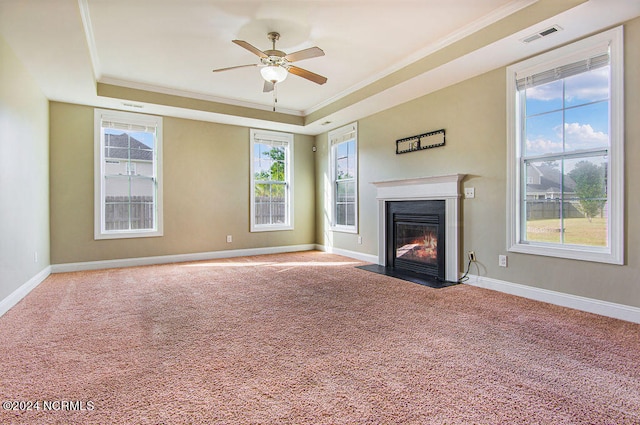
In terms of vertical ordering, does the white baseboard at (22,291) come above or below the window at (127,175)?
below

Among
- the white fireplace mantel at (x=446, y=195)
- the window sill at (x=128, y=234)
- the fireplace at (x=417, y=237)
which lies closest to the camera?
the white fireplace mantel at (x=446, y=195)

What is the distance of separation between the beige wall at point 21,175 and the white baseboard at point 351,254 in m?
4.57

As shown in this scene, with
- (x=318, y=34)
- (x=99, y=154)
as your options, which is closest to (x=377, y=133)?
(x=318, y=34)

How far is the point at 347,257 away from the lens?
6.14 metres

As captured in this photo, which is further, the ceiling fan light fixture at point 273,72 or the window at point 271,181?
the window at point 271,181

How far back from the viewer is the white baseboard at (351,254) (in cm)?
564

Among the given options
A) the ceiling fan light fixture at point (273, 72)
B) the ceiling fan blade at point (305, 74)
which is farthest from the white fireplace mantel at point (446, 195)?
the ceiling fan light fixture at point (273, 72)

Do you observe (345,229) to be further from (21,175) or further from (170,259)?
(21,175)

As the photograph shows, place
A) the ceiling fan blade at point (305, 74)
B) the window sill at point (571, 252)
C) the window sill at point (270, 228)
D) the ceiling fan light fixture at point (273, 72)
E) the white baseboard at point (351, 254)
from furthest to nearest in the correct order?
1. the window sill at point (270, 228)
2. the white baseboard at point (351, 254)
3. the ceiling fan blade at point (305, 74)
4. the ceiling fan light fixture at point (273, 72)
5. the window sill at point (571, 252)

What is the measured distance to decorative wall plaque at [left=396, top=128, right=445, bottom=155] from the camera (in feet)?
14.5

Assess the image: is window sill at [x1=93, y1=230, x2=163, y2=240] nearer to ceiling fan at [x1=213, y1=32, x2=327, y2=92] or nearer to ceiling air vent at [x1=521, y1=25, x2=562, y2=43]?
ceiling fan at [x1=213, y1=32, x2=327, y2=92]

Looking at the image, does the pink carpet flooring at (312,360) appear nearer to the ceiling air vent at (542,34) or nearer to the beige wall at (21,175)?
the beige wall at (21,175)

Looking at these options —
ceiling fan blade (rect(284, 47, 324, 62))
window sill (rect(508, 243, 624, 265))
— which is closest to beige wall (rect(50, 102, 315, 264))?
ceiling fan blade (rect(284, 47, 324, 62))

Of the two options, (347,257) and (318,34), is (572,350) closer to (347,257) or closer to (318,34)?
(318,34)
